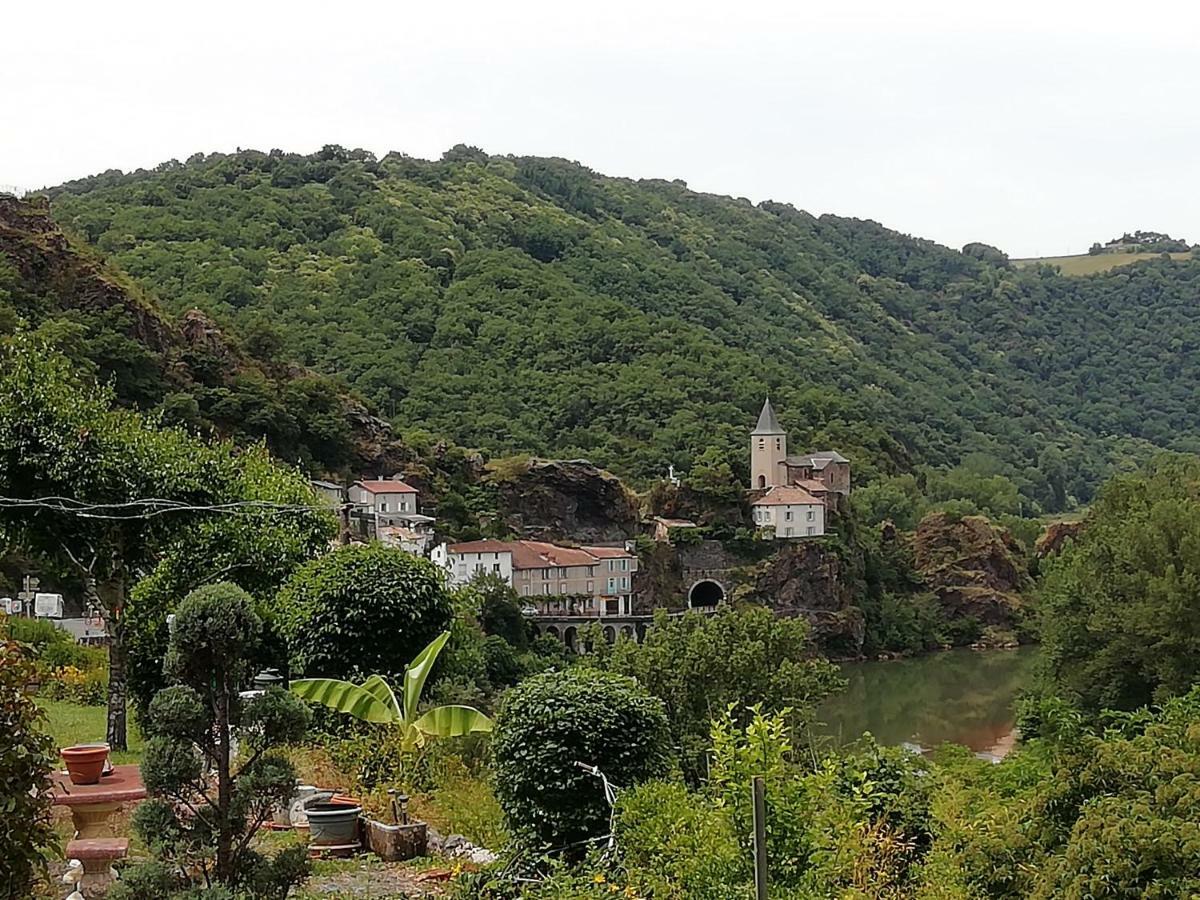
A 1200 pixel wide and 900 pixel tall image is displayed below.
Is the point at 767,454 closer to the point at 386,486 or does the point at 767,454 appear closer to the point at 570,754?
the point at 386,486

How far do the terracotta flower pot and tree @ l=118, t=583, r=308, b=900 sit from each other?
124 centimetres

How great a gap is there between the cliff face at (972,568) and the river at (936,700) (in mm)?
3580

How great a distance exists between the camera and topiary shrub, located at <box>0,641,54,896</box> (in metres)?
5.00

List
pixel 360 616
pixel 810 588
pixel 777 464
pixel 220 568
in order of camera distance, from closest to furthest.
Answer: pixel 360 616 < pixel 220 568 < pixel 810 588 < pixel 777 464

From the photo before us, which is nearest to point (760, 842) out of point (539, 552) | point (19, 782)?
point (19, 782)

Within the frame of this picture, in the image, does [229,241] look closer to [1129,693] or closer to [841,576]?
[841,576]

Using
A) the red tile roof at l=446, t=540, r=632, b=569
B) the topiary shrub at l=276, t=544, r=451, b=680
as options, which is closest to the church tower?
the red tile roof at l=446, t=540, r=632, b=569

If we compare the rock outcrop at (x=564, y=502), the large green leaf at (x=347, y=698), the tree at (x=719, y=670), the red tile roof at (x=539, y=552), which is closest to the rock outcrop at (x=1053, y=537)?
the rock outcrop at (x=564, y=502)

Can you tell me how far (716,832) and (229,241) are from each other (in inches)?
3039

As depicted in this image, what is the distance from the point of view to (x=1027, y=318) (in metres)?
125

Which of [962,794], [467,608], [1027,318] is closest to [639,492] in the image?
[467,608]

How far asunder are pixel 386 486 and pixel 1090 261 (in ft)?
385

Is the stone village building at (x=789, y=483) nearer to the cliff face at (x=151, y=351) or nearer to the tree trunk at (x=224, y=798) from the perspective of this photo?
the cliff face at (x=151, y=351)

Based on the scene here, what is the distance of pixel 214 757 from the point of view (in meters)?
5.72
